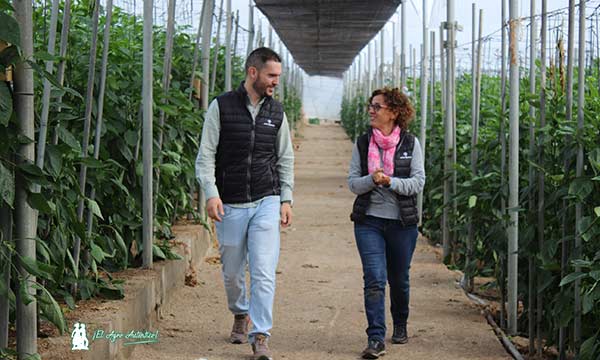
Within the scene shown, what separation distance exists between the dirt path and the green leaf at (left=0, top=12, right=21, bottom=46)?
2.74m

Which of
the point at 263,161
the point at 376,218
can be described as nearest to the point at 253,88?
the point at 263,161

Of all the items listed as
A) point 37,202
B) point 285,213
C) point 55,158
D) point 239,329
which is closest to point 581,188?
point 285,213

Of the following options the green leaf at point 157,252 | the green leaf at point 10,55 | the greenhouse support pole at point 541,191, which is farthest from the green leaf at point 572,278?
the green leaf at point 157,252

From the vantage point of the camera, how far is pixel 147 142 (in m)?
7.16

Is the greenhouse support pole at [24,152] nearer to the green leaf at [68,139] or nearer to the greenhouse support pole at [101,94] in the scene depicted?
the green leaf at [68,139]

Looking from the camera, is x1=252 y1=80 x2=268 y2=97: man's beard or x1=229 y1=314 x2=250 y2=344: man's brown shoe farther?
x1=229 y1=314 x2=250 y2=344: man's brown shoe

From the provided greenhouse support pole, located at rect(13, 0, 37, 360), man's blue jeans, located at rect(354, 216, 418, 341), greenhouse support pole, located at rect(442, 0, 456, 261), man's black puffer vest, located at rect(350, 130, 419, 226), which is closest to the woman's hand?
man's black puffer vest, located at rect(350, 130, 419, 226)

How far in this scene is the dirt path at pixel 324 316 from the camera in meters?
6.49

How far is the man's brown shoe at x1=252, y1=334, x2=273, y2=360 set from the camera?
6.00 meters

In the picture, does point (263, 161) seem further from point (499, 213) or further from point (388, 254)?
point (499, 213)

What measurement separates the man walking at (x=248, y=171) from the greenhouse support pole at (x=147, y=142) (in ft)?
2.99

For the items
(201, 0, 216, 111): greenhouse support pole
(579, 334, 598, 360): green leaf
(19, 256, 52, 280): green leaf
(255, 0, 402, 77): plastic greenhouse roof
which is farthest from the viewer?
(255, 0, 402, 77): plastic greenhouse roof

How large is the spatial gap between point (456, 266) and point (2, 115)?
6069 millimetres

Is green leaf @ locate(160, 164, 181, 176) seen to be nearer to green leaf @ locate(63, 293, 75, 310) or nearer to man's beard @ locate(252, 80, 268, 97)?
man's beard @ locate(252, 80, 268, 97)
